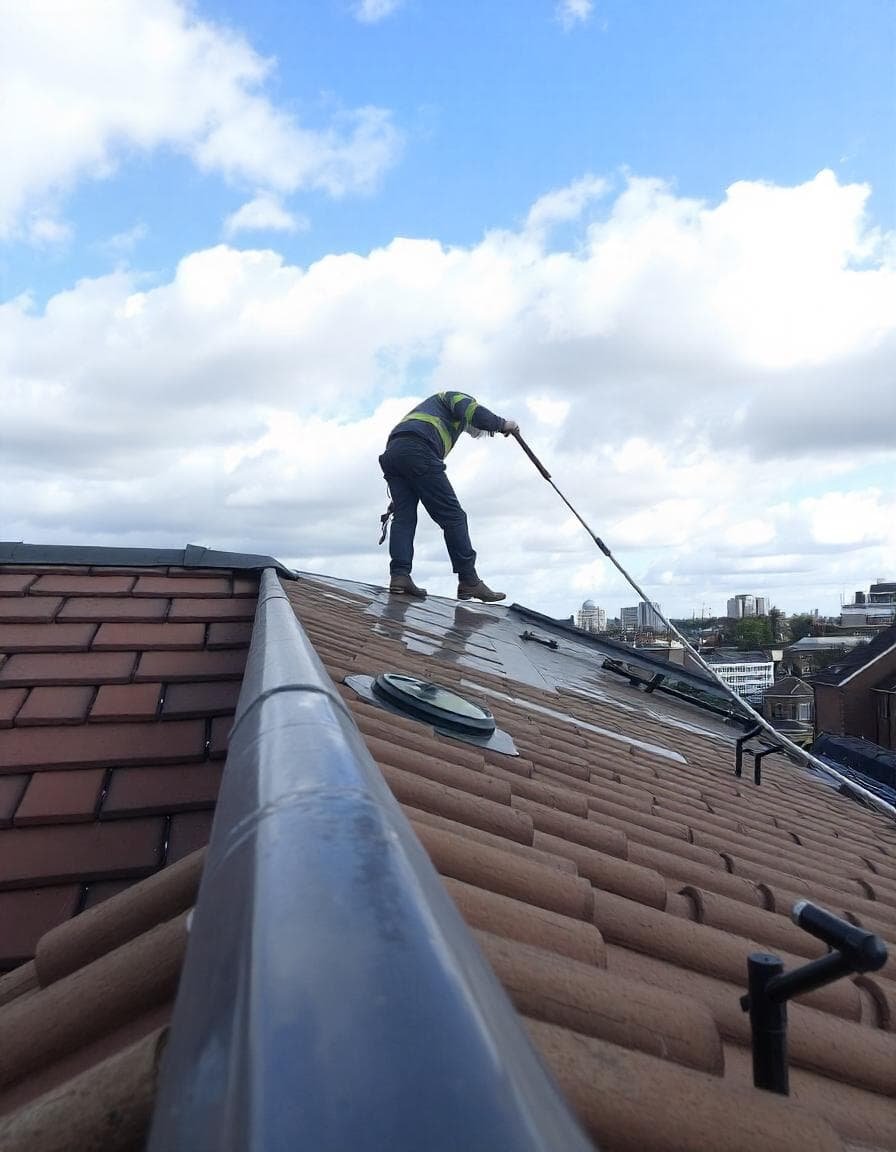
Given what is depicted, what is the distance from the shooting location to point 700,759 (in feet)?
17.9

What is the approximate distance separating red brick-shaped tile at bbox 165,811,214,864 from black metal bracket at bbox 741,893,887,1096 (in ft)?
5.96

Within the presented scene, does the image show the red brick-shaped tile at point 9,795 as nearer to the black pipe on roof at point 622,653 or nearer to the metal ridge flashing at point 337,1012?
the metal ridge flashing at point 337,1012

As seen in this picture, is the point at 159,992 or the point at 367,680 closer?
the point at 159,992

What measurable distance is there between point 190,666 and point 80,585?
1194mm

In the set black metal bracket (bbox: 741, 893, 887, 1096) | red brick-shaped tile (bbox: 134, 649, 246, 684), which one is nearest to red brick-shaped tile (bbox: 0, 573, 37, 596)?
red brick-shaped tile (bbox: 134, 649, 246, 684)

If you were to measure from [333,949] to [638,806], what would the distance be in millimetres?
2717

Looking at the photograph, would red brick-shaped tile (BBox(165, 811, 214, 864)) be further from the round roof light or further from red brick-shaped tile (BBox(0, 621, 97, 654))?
red brick-shaped tile (BBox(0, 621, 97, 654))

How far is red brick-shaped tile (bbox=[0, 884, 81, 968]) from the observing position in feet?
7.63


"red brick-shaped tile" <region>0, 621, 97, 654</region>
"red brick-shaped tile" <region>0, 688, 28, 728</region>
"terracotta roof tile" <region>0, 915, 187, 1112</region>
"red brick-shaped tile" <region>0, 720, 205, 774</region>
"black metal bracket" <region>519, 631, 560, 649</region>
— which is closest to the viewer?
"terracotta roof tile" <region>0, 915, 187, 1112</region>

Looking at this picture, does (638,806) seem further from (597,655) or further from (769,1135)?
(597,655)

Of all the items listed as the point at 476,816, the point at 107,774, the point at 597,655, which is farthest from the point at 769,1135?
the point at 597,655

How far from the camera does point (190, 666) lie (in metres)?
3.73

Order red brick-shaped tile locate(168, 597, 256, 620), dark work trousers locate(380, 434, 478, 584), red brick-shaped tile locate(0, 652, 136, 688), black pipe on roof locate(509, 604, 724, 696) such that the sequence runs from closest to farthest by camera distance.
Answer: red brick-shaped tile locate(0, 652, 136, 688), red brick-shaped tile locate(168, 597, 256, 620), dark work trousers locate(380, 434, 478, 584), black pipe on roof locate(509, 604, 724, 696)

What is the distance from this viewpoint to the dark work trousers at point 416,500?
9.25m
